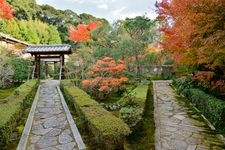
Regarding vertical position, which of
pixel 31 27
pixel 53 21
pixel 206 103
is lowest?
pixel 206 103

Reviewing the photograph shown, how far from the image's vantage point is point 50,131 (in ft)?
25.1

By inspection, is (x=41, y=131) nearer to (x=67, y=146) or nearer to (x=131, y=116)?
(x=67, y=146)

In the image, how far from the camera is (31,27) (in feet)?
115

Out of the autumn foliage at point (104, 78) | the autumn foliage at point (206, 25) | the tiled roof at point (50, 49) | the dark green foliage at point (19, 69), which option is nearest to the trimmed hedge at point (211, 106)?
the autumn foliage at point (206, 25)

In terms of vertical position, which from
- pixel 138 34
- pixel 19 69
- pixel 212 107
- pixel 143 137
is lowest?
pixel 143 137

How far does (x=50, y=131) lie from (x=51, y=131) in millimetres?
30

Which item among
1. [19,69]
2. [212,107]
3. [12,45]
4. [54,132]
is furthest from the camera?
[12,45]

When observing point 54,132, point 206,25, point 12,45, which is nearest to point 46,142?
point 54,132

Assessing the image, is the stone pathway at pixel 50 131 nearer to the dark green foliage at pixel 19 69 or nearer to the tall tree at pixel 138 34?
the tall tree at pixel 138 34

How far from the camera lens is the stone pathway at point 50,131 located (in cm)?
647

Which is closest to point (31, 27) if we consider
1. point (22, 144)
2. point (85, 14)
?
point (85, 14)

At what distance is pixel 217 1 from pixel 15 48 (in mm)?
21640

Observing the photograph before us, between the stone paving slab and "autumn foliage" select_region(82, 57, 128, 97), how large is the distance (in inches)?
124

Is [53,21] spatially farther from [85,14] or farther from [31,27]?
[31,27]
